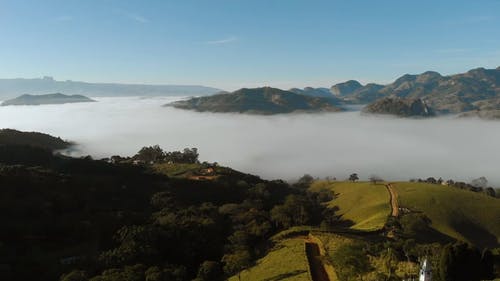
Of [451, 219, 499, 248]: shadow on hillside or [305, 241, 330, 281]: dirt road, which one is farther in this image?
[451, 219, 499, 248]: shadow on hillside

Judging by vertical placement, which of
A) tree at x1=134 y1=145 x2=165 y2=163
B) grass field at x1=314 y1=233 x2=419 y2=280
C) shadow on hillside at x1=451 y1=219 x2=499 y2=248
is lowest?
shadow on hillside at x1=451 y1=219 x2=499 y2=248

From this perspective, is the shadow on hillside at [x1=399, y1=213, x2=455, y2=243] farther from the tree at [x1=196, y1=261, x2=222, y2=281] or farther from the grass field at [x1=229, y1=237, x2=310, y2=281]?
the tree at [x1=196, y1=261, x2=222, y2=281]

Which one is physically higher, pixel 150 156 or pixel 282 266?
pixel 282 266

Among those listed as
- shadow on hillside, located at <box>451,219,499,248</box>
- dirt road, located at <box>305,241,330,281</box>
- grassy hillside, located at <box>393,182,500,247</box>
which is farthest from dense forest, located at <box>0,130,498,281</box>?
shadow on hillside, located at <box>451,219,499,248</box>

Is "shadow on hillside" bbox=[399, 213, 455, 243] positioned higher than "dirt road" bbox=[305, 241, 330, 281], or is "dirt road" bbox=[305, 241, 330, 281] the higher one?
"dirt road" bbox=[305, 241, 330, 281]

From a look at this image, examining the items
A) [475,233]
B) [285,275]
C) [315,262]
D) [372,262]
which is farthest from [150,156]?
[372,262]

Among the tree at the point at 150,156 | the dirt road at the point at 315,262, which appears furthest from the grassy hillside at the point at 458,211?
the tree at the point at 150,156

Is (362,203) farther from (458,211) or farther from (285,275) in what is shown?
(285,275)
